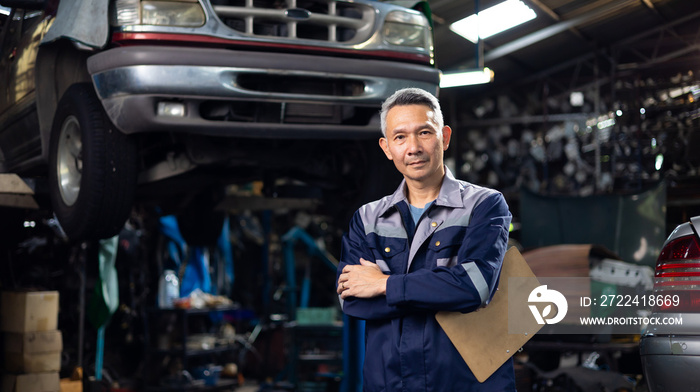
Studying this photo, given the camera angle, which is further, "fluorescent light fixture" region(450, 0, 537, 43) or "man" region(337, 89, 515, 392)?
"fluorescent light fixture" region(450, 0, 537, 43)

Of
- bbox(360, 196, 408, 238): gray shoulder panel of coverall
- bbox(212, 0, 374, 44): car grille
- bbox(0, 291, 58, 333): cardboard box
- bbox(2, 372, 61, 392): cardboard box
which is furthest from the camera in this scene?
bbox(0, 291, 58, 333): cardboard box

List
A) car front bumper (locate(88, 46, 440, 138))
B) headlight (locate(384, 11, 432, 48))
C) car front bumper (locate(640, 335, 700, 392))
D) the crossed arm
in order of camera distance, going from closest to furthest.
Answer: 1. the crossed arm
2. car front bumper (locate(640, 335, 700, 392))
3. car front bumper (locate(88, 46, 440, 138))
4. headlight (locate(384, 11, 432, 48))

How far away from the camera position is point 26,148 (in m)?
4.46

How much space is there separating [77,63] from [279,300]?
4130 millimetres

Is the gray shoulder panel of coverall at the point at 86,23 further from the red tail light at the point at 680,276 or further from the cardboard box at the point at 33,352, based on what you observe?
the red tail light at the point at 680,276

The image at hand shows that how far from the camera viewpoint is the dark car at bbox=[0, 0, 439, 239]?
3348 mm

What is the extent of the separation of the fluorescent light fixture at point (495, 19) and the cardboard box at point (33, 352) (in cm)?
325

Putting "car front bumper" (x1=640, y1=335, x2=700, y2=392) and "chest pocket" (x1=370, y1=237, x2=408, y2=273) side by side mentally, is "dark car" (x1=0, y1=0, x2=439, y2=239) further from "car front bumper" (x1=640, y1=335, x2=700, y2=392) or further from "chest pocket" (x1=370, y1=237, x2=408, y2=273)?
"car front bumper" (x1=640, y1=335, x2=700, y2=392)

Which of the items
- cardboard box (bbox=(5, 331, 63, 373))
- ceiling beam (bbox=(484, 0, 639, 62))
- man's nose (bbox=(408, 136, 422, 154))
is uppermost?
ceiling beam (bbox=(484, 0, 639, 62))

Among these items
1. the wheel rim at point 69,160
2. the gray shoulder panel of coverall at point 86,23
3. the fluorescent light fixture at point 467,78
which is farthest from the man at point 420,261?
the fluorescent light fixture at point 467,78

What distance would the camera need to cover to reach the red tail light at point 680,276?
8.13ft

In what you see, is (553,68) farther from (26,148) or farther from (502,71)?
(26,148)

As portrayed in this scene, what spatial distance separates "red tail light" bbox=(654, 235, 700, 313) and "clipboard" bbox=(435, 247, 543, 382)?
81cm

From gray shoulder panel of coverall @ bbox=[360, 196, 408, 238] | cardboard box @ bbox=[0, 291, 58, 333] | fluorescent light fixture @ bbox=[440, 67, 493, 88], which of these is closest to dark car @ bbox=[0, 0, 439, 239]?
cardboard box @ bbox=[0, 291, 58, 333]
